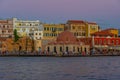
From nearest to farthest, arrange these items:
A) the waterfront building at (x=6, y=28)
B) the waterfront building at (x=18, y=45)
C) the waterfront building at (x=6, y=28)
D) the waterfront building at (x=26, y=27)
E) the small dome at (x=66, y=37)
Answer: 1. the small dome at (x=66, y=37)
2. the waterfront building at (x=18, y=45)
3. the waterfront building at (x=26, y=27)
4. the waterfront building at (x=6, y=28)
5. the waterfront building at (x=6, y=28)

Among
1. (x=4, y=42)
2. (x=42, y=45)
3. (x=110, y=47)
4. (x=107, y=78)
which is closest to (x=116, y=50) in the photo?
(x=110, y=47)

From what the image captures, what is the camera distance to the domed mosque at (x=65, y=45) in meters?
121

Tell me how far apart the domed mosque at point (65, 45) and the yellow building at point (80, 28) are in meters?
11.0

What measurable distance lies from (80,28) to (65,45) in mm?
14564

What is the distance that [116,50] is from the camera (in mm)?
130250

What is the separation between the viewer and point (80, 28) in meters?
135

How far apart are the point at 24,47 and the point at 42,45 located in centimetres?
528

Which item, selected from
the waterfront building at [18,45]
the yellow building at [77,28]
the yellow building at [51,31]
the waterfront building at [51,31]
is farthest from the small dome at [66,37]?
the yellow building at [77,28]

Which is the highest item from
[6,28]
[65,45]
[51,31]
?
[6,28]

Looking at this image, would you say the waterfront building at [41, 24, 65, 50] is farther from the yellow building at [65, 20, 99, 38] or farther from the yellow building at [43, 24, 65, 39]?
the yellow building at [65, 20, 99, 38]

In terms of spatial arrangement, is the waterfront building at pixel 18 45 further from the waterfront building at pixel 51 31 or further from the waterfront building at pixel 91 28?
the waterfront building at pixel 91 28

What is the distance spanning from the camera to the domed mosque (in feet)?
398

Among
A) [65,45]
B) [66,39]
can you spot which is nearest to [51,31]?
[65,45]

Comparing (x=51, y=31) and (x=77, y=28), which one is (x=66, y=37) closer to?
(x=51, y=31)
